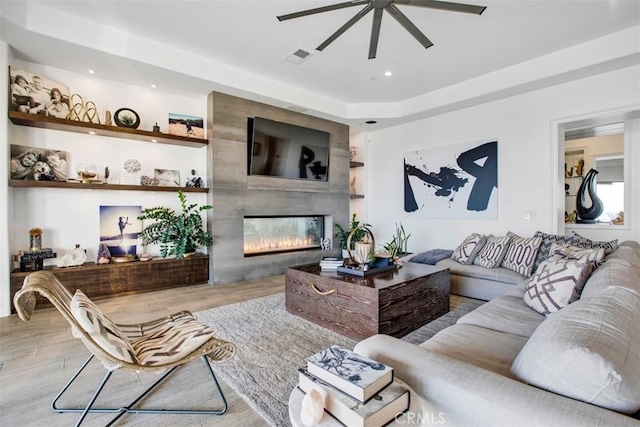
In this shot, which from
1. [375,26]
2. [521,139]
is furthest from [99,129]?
[521,139]

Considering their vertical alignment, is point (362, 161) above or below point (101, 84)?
below

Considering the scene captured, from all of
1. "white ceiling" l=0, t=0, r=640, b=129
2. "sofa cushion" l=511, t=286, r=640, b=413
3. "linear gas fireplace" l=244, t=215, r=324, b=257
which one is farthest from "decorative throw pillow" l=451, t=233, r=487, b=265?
"sofa cushion" l=511, t=286, r=640, b=413

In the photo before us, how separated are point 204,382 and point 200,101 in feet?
13.9

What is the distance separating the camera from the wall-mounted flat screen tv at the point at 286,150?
491cm

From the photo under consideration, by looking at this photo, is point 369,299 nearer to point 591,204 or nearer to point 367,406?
point 367,406

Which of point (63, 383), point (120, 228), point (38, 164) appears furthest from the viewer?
point (120, 228)

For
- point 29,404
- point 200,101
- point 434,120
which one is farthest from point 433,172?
point 29,404

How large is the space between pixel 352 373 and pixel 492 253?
3623 mm

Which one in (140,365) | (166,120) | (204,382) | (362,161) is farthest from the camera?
(362,161)

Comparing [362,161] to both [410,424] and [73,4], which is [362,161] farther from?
[410,424]

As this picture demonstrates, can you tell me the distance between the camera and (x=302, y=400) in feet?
2.95

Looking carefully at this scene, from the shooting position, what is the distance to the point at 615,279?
63.2 inches

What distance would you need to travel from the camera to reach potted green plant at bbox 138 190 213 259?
4.19 meters

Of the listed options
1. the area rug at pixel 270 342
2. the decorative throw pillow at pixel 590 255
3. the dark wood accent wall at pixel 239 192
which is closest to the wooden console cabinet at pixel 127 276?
the dark wood accent wall at pixel 239 192
